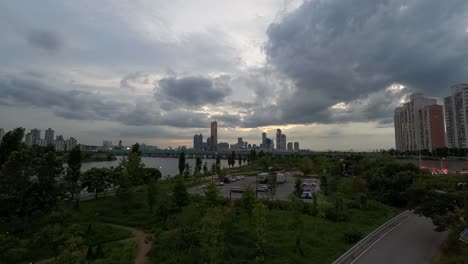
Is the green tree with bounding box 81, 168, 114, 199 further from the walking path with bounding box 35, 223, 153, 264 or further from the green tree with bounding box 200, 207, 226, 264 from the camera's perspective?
the green tree with bounding box 200, 207, 226, 264

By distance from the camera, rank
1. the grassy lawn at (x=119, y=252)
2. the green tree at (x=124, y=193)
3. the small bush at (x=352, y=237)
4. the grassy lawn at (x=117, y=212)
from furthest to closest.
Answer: the green tree at (x=124, y=193) < the grassy lawn at (x=117, y=212) < the small bush at (x=352, y=237) < the grassy lawn at (x=119, y=252)

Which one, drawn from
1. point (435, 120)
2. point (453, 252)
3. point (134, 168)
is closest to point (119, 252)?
point (134, 168)

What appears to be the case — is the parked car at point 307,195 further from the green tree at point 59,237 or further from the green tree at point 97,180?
the green tree at point 59,237

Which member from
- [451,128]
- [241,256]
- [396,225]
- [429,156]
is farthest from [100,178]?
[451,128]

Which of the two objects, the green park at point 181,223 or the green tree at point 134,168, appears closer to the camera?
the green park at point 181,223

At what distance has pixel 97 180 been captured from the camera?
3631 cm

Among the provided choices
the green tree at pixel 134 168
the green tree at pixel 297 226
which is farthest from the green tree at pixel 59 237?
the green tree at pixel 134 168

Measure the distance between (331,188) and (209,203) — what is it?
23.2 meters

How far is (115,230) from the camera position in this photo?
22328mm

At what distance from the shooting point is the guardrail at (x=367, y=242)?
16.4 metres

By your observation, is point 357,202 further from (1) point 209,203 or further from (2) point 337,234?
(1) point 209,203

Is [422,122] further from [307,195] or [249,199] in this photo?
[249,199]

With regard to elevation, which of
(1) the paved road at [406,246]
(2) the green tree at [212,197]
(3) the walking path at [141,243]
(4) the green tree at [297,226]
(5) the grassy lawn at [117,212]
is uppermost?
(2) the green tree at [212,197]

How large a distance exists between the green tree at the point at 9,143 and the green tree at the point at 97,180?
12.4 m
